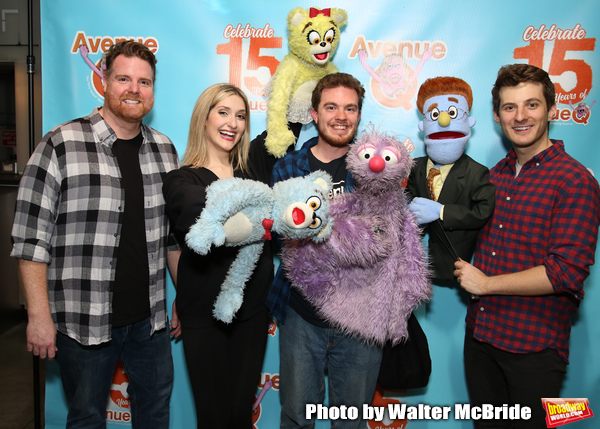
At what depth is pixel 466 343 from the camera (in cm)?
192

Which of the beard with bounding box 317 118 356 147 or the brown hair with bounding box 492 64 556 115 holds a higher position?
the brown hair with bounding box 492 64 556 115

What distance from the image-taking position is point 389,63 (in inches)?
86.1

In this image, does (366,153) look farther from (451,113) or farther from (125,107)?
(125,107)

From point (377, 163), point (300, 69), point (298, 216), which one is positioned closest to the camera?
point (298, 216)

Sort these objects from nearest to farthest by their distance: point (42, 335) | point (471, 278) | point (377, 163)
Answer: point (377, 163), point (42, 335), point (471, 278)

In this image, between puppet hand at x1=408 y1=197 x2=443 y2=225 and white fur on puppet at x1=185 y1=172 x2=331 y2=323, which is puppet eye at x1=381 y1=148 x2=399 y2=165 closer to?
white fur on puppet at x1=185 y1=172 x2=331 y2=323

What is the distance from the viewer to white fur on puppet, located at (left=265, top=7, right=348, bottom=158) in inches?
77.4

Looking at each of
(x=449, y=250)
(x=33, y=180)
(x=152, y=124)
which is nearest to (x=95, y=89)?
(x=152, y=124)

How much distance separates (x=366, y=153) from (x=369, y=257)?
41 centimetres

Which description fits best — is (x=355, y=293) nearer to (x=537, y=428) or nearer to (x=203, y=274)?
(x=203, y=274)

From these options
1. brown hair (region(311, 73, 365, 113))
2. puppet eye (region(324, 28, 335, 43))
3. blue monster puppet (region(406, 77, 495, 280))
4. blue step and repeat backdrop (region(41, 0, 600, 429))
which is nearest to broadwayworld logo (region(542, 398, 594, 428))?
blue step and repeat backdrop (region(41, 0, 600, 429))

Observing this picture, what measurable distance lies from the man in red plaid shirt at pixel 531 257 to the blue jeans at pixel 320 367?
1.87 feet

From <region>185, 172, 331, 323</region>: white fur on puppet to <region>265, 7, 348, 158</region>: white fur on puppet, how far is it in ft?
2.09

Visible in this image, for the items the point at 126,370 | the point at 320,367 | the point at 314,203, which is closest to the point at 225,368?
the point at 320,367
